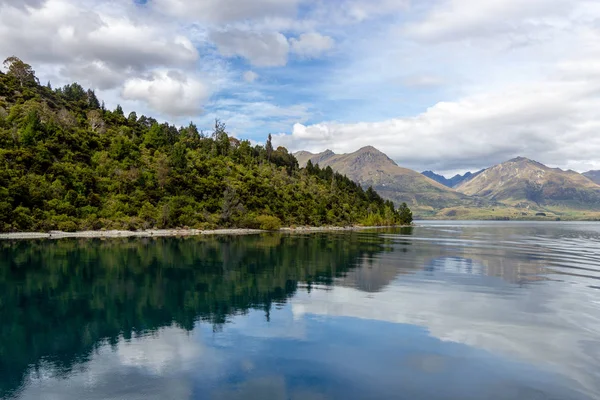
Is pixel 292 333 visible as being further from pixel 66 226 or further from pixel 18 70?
pixel 18 70

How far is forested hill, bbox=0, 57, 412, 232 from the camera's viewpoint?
10447 centimetres

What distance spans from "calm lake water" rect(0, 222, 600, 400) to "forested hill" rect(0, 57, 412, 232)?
5821cm

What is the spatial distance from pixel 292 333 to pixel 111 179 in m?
119

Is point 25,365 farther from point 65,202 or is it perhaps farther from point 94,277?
point 65,202

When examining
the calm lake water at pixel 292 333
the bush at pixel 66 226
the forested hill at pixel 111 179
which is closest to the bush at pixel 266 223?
the forested hill at pixel 111 179

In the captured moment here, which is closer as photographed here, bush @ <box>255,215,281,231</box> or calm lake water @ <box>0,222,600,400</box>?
calm lake water @ <box>0,222,600,400</box>

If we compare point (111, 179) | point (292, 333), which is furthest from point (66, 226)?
point (292, 333)

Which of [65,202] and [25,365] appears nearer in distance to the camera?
[25,365]

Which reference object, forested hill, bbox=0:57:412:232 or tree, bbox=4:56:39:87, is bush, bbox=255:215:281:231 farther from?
tree, bbox=4:56:39:87

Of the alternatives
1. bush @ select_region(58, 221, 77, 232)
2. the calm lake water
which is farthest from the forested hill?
the calm lake water

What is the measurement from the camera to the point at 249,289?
41.0 metres

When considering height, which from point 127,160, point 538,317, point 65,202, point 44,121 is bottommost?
point 538,317

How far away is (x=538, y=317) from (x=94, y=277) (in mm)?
43484

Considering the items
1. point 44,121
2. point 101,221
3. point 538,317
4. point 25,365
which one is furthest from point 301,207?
point 25,365
